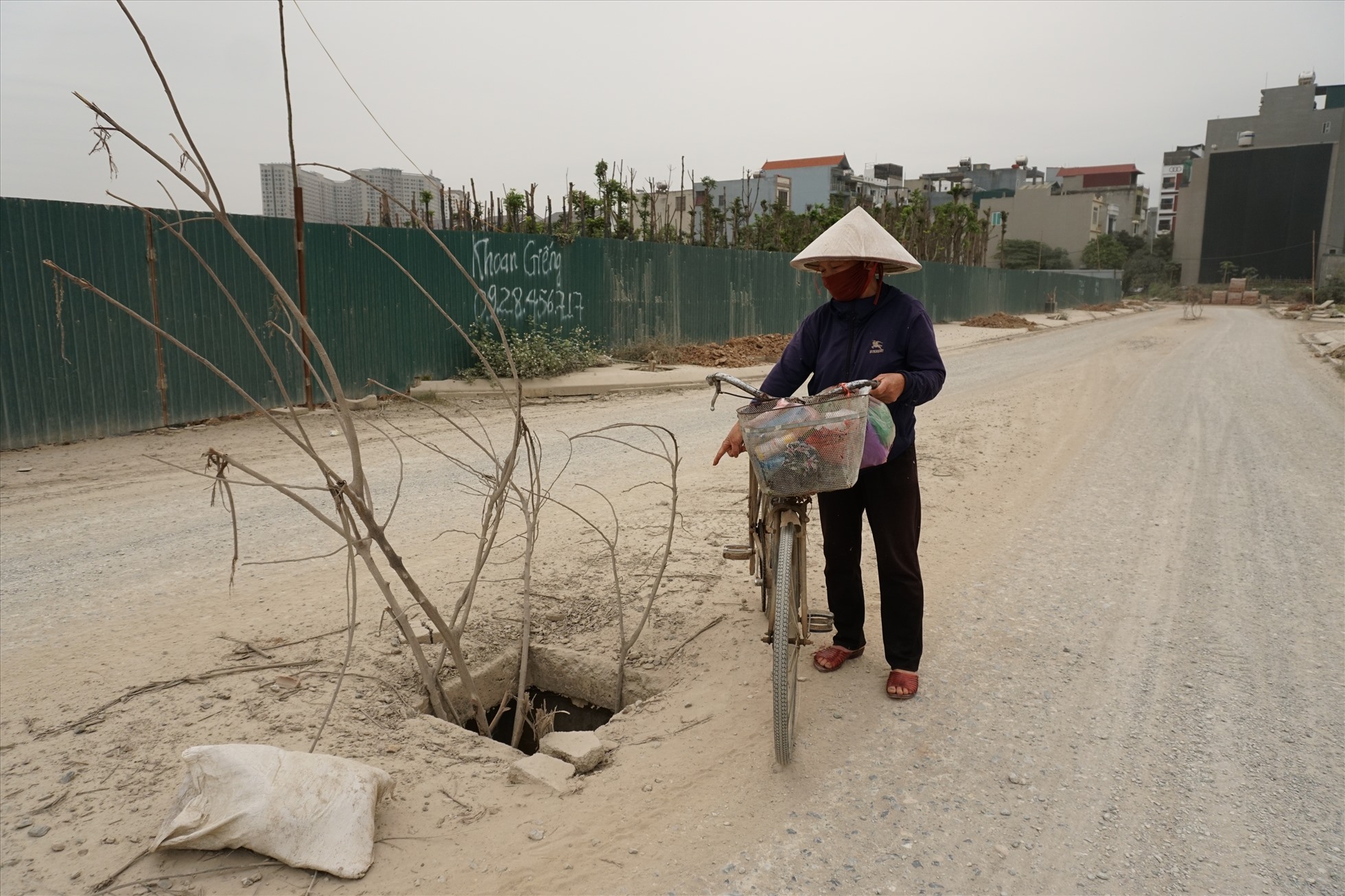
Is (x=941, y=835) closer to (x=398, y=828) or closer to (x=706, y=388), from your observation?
(x=398, y=828)

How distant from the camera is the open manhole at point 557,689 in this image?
3.81 m

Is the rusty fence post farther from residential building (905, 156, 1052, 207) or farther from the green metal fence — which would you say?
residential building (905, 156, 1052, 207)

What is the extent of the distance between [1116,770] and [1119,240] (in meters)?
90.4

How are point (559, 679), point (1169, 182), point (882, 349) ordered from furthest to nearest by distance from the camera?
point (1169, 182) < point (559, 679) < point (882, 349)

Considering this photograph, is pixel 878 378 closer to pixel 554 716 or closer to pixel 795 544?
pixel 795 544

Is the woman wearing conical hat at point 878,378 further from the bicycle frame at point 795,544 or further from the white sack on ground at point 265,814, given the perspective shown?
the white sack on ground at point 265,814

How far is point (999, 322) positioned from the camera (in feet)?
112

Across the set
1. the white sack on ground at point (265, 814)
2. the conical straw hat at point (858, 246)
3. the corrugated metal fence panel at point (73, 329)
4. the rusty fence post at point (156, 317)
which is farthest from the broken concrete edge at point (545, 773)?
the rusty fence post at point (156, 317)

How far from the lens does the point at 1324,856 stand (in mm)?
2498

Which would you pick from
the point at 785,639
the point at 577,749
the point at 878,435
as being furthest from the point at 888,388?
Answer: the point at 577,749

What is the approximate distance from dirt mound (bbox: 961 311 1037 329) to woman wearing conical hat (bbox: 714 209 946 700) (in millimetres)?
31491

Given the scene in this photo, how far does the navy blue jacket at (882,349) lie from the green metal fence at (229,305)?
13.2 feet

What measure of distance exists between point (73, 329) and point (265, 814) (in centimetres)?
862

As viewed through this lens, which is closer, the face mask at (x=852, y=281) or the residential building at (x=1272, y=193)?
the face mask at (x=852, y=281)
